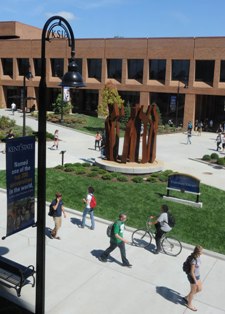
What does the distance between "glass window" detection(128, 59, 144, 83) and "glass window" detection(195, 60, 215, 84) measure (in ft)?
23.6

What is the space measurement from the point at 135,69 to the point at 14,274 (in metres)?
45.4

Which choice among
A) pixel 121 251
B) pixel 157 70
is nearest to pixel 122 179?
pixel 121 251

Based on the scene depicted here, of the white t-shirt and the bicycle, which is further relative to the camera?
the bicycle

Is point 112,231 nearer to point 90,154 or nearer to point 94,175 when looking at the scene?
point 94,175

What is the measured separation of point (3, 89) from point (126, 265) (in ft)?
180

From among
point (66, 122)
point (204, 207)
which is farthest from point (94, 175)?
point (66, 122)

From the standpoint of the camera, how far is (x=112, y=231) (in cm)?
1068

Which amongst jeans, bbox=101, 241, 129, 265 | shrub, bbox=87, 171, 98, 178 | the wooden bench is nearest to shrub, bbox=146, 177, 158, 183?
shrub, bbox=87, 171, 98, 178

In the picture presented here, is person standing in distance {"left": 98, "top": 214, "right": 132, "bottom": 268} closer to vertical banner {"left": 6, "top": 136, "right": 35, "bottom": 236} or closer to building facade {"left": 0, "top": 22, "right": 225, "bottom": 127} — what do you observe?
vertical banner {"left": 6, "top": 136, "right": 35, "bottom": 236}

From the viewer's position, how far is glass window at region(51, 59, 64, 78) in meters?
56.7

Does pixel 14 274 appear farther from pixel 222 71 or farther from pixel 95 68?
pixel 95 68

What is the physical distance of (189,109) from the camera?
4922cm

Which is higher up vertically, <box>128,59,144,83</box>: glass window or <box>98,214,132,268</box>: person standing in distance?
<box>128,59,144,83</box>: glass window

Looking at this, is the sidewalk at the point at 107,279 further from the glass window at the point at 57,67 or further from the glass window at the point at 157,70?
the glass window at the point at 57,67
